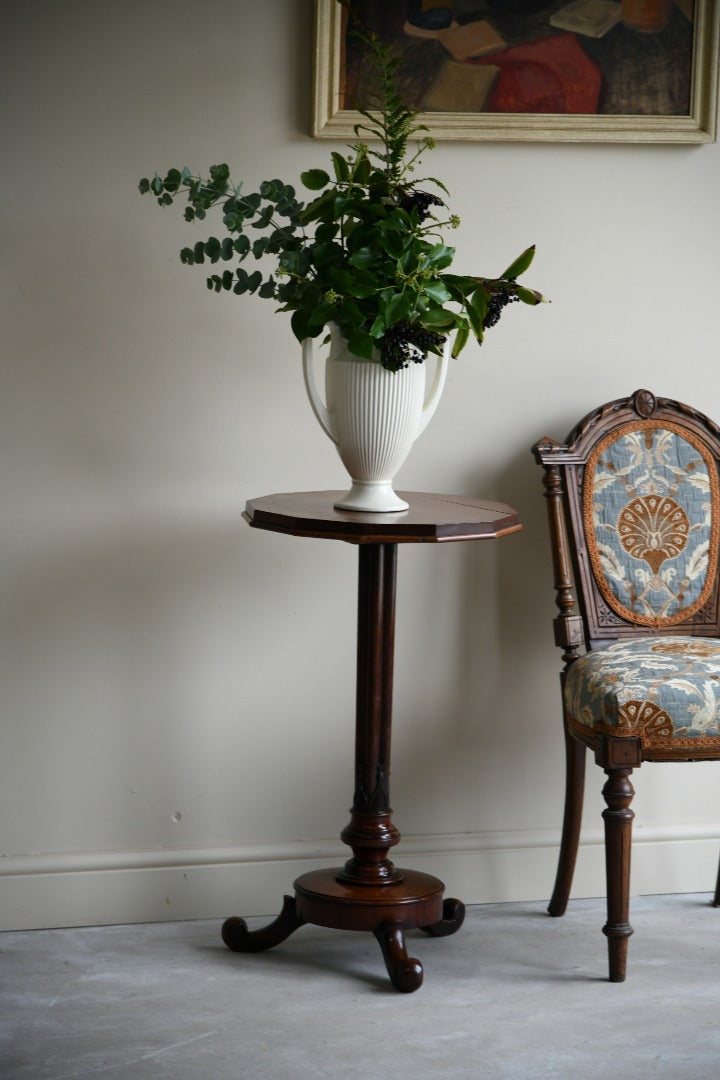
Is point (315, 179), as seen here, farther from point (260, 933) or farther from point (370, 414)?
point (260, 933)

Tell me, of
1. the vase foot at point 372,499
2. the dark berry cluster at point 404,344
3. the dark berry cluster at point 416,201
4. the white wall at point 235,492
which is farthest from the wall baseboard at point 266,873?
the dark berry cluster at point 416,201

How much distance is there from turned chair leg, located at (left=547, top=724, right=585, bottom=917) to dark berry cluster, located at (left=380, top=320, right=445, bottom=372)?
94 centimetres

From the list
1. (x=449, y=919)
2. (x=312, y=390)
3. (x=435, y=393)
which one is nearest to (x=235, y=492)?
(x=312, y=390)

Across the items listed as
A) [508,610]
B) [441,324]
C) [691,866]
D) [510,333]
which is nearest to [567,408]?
[510,333]

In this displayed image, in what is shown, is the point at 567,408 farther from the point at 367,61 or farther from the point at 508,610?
the point at 367,61

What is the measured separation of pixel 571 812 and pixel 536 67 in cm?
168

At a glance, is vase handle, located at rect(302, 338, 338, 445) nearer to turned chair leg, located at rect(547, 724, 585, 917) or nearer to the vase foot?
the vase foot

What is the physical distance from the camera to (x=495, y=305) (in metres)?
2.22

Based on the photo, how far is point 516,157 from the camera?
107 inches

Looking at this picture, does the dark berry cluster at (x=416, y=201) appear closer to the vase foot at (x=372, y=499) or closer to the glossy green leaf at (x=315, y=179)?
the glossy green leaf at (x=315, y=179)

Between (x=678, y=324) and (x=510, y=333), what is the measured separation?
1.37ft

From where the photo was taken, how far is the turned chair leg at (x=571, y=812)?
104 inches

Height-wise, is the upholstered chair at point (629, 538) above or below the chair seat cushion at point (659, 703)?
above

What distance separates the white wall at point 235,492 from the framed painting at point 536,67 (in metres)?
0.06
